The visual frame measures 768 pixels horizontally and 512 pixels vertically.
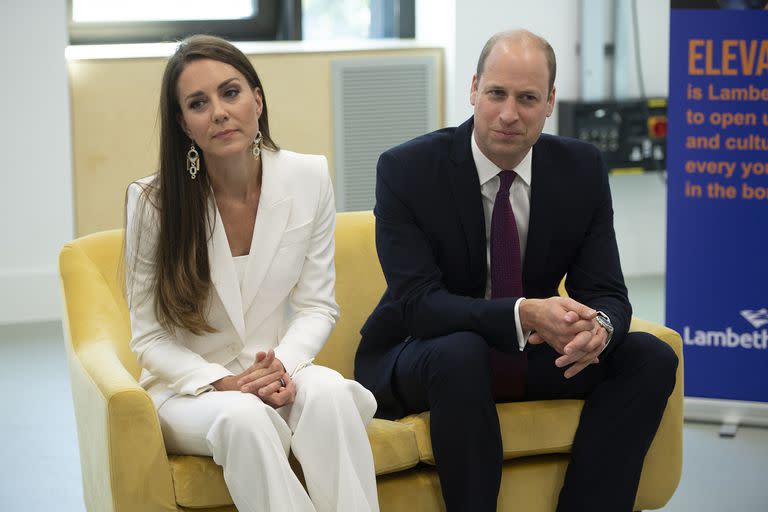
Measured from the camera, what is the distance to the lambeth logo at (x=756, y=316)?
3.53 meters

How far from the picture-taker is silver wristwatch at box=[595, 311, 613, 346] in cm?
247

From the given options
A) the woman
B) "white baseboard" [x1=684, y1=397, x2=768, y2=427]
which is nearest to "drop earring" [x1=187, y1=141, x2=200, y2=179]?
the woman

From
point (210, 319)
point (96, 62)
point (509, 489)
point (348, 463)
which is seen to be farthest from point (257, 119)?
point (96, 62)

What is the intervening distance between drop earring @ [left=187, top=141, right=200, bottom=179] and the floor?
113 cm

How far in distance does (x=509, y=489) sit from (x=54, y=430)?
71.7 inches

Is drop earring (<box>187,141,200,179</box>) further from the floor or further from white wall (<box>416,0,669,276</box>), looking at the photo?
white wall (<box>416,0,669,276</box>)

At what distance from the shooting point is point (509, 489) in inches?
101

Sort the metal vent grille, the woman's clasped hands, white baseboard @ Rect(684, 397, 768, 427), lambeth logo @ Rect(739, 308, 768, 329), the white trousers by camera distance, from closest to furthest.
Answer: the white trousers, the woman's clasped hands, lambeth logo @ Rect(739, 308, 768, 329), white baseboard @ Rect(684, 397, 768, 427), the metal vent grille

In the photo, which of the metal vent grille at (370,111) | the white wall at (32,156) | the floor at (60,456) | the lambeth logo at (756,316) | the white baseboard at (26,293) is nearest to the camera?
the floor at (60,456)

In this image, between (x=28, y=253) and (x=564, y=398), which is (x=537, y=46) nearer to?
(x=564, y=398)

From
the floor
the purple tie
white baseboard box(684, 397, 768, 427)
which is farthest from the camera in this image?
white baseboard box(684, 397, 768, 427)

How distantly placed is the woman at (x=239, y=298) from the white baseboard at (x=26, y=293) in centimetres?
271

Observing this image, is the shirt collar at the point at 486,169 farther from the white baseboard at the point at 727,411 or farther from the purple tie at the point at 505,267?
the white baseboard at the point at 727,411

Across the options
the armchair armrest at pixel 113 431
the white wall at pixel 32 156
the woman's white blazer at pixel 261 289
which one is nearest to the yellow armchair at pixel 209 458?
the armchair armrest at pixel 113 431
